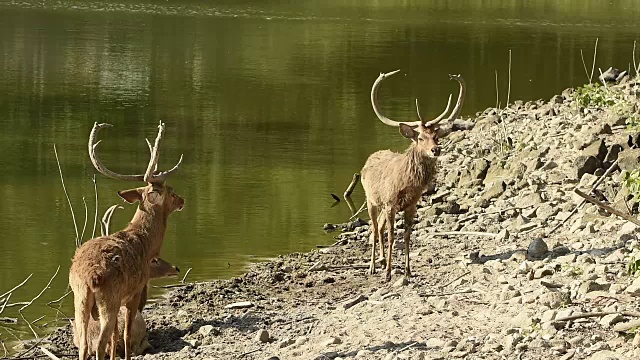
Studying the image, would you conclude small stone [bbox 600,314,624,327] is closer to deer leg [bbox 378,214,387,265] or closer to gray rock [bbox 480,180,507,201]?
deer leg [bbox 378,214,387,265]

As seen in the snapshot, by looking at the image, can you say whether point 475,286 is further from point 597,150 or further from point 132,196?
point 597,150

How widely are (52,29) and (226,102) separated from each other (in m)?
14.7

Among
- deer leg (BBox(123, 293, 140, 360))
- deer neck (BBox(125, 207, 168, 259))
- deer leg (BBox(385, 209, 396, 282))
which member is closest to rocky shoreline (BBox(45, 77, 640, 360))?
deer leg (BBox(385, 209, 396, 282))

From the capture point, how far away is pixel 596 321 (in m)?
8.44

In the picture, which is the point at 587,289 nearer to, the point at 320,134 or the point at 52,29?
the point at 320,134

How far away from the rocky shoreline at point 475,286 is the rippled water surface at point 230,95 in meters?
1.30

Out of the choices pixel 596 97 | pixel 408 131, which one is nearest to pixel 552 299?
pixel 408 131

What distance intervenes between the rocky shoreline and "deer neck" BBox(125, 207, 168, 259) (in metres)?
1.03

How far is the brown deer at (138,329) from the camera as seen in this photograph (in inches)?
384

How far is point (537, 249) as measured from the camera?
11.5 m

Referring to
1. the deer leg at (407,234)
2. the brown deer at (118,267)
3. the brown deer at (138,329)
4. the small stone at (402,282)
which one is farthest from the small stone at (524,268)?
the brown deer at (118,267)

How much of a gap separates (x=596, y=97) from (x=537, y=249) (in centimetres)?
684

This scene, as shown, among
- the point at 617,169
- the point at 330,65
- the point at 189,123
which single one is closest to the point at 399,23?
the point at 330,65

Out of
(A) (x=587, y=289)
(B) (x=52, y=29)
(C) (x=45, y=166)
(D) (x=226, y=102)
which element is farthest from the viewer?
(B) (x=52, y=29)
